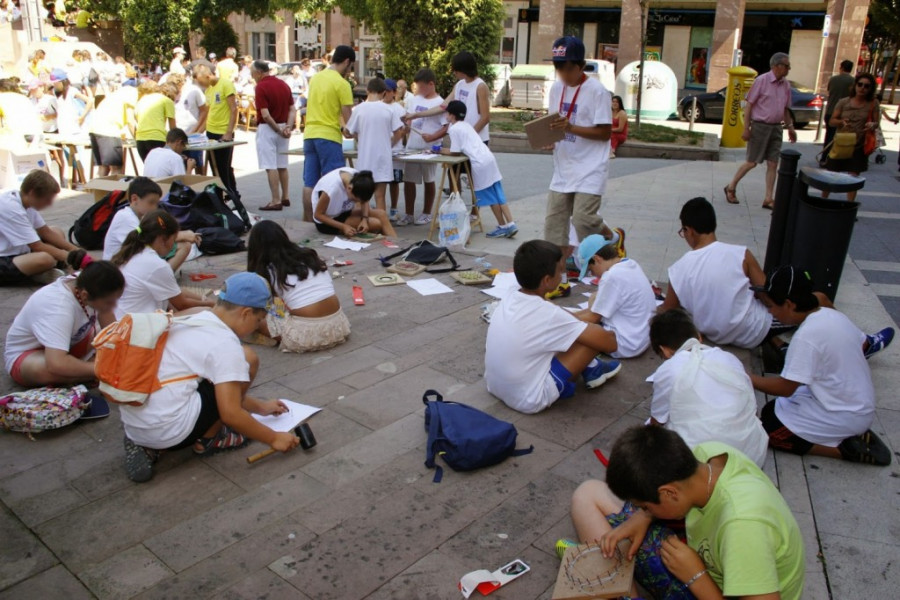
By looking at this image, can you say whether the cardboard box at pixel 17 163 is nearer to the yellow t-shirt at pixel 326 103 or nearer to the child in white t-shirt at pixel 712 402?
the yellow t-shirt at pixel 326 103

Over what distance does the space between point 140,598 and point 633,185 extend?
9617 mm

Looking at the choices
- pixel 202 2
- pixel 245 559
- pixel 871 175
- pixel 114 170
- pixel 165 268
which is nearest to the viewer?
pixel 245 559

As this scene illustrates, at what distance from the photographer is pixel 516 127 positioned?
1650cm

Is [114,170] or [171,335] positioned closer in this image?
[171,335]

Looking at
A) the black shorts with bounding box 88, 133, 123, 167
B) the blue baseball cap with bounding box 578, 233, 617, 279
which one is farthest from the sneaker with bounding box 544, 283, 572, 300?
the black shorts with bounding box 88, 133, 123, 167

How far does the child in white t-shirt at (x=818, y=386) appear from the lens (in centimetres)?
342

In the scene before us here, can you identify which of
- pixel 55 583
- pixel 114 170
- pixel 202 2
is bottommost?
pixel 55 583

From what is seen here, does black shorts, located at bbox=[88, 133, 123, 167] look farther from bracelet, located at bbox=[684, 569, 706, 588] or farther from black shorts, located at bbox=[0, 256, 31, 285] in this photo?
bracelet, located at bbox=[684, 569, 706, 588]

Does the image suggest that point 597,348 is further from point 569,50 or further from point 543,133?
Answer: point 569,50

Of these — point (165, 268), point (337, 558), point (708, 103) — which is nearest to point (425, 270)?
point (165, 268)

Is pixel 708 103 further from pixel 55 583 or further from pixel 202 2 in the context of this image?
pixel 55 583

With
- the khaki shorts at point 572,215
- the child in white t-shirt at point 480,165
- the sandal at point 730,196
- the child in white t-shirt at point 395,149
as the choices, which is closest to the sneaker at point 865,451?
the khaki shorts at point 572,215

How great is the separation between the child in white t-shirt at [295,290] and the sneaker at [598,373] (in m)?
1.71

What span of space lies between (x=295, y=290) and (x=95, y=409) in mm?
1385
